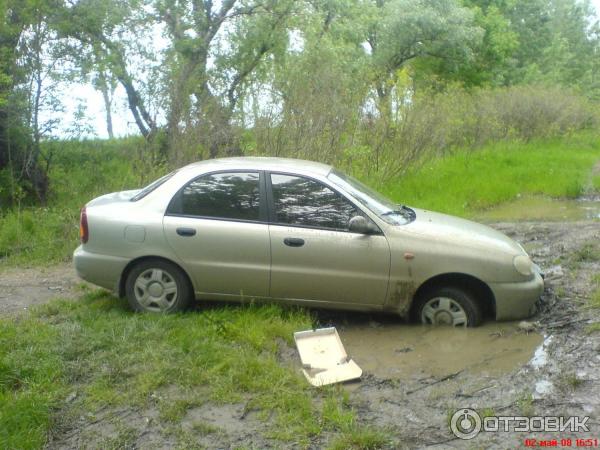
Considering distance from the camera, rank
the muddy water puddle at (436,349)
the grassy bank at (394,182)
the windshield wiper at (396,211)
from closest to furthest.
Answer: the muddy water puddle at (436,349) < the windshield wiper at (396,211) < the grassy bank at (394,182)

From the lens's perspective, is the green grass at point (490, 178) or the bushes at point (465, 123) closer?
the green grass at point (490, 178)

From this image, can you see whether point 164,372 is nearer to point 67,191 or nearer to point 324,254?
point 324,254

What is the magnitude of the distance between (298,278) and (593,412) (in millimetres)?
2729

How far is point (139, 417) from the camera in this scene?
14.1ft

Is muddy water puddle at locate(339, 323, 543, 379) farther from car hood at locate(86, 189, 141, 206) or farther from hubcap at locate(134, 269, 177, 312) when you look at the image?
car hood at locate(86, 189, 141, 206)

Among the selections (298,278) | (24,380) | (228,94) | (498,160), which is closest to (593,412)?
(298,278)

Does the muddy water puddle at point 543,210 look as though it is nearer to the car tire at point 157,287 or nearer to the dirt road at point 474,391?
the dirt road at point 474,391

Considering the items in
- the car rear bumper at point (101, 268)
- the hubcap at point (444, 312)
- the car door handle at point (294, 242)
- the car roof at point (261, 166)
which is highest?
the car roof at point (261, 166)

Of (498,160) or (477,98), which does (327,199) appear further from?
(477,98)

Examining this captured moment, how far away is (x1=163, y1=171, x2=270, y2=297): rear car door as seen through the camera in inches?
234

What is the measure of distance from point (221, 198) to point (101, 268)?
134cm

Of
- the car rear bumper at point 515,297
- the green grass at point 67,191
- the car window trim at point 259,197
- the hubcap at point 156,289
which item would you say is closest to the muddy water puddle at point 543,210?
the car rear bumper at point 515,297

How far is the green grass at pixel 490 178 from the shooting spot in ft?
42.1

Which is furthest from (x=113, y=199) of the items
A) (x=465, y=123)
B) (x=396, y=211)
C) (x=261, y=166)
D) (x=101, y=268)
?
(x=465, y=123)
